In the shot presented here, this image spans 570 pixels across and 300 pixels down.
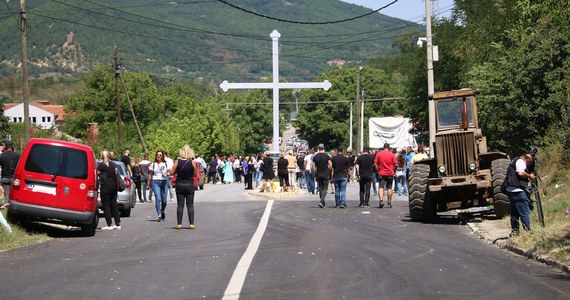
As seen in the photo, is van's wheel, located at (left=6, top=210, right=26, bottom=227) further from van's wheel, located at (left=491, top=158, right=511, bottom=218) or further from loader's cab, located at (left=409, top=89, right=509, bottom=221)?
van's wheel, located at (left=491, top=158, right=511, bottom=218)

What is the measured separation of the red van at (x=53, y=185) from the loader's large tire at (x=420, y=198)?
7.73 meters

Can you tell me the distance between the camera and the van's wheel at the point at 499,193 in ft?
74.6

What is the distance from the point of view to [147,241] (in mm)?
19125

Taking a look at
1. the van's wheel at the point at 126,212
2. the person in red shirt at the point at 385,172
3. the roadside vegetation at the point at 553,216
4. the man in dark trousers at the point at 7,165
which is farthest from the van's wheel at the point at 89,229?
the person in red shirt at the point at 385,172

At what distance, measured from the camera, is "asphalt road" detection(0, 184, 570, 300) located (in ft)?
39.2

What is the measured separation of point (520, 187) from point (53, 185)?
9.07 m

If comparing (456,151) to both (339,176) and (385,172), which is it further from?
A: (339,176)

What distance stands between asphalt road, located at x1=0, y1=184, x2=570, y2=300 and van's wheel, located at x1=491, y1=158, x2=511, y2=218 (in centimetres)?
123

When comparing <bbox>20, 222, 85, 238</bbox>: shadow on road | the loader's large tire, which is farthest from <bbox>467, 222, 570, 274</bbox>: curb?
<bbox>20, 222, 85, 238</bbox>: shadow on road

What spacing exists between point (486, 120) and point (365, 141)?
73.7 m

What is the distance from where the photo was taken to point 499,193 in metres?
22.8

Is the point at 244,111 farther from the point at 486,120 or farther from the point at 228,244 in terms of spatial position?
the point at 228,244

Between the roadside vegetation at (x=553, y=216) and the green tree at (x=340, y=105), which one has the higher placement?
the green tree at (x=340, y=105)

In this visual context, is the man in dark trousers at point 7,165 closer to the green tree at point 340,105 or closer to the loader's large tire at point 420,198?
the loader's large tire at point 420,198
